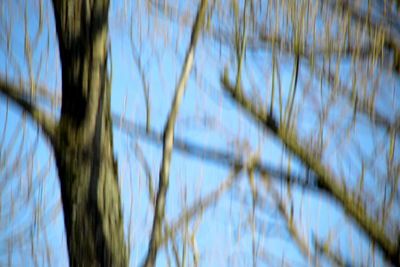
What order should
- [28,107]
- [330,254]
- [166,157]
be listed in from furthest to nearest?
[330,254]
[28,107]
[166,157]

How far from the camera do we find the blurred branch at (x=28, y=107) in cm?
75

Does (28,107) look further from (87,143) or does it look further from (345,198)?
(345,198)

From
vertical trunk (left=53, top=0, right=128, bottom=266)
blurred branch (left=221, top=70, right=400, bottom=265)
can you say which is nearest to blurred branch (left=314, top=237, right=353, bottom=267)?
blurred branch (left=221, top=70, right=400, bottom=265)

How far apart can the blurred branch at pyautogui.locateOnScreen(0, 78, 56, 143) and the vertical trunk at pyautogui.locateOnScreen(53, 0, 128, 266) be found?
0.06 feet

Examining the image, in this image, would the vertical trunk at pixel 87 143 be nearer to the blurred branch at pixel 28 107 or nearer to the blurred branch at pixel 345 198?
the blurred branch at pixel 28 107

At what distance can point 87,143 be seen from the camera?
73 centimetres

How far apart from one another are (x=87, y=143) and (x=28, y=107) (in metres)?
0.14

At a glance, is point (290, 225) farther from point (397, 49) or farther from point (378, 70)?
point (397, 49)

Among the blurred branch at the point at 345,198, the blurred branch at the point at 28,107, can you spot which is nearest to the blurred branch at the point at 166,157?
the blurred branch at the point at 28,107

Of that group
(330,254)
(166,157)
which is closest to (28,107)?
(166,157)

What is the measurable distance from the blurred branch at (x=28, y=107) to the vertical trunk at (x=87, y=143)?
17 millimetres

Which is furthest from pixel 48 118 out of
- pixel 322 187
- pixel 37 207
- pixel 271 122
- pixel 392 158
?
pixel 392 158

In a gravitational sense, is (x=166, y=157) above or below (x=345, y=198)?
above

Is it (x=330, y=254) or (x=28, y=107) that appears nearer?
(x=28, y=107)
